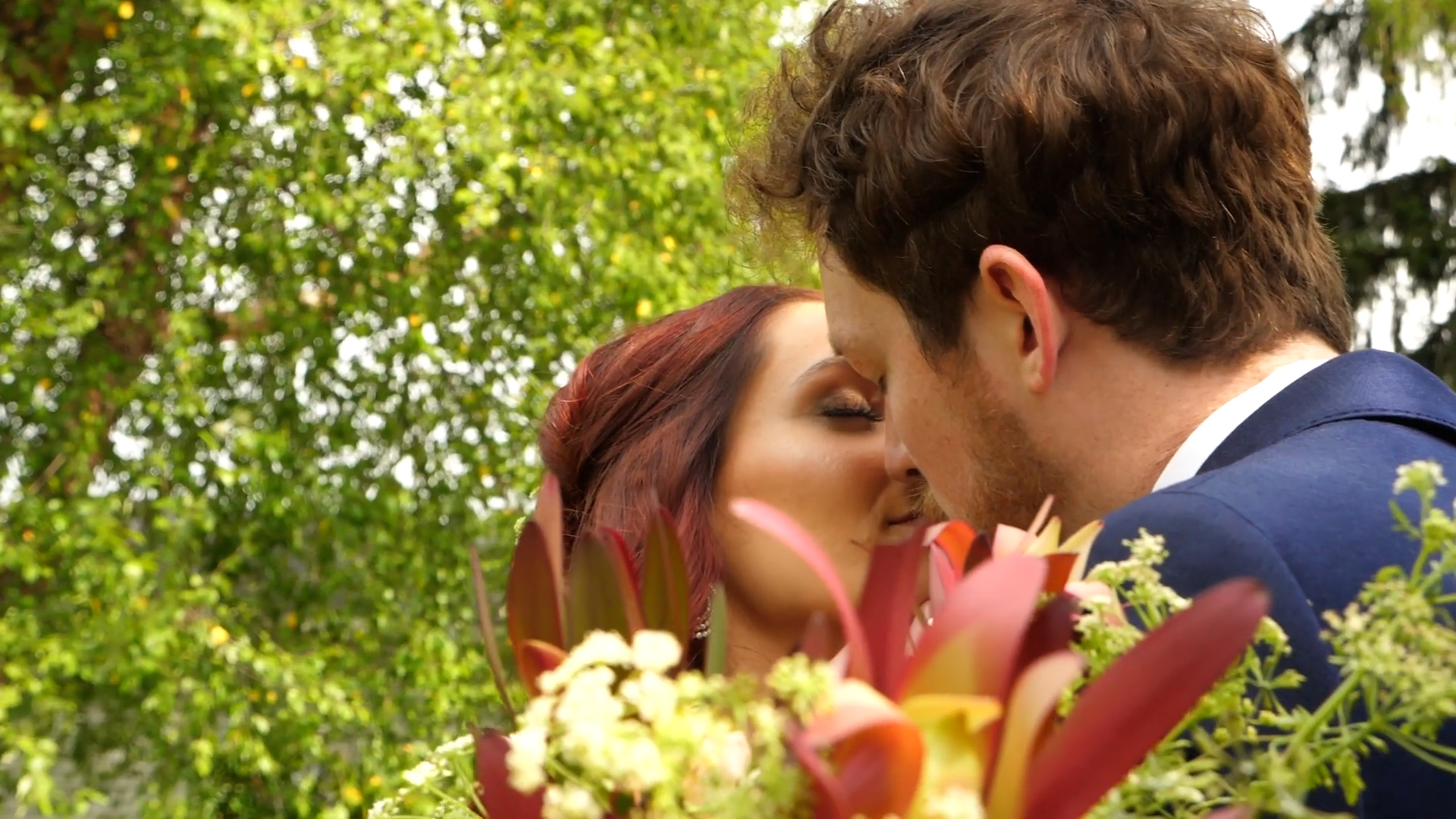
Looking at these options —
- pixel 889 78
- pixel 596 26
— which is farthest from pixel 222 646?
pixel 889 78

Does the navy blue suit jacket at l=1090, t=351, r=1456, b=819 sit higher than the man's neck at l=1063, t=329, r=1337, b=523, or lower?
higher

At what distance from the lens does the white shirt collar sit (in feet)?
5.85

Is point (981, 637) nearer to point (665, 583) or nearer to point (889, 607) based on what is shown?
point (889, 607)

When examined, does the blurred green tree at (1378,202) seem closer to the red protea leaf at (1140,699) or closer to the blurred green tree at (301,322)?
the blurred green tree at (301,322)

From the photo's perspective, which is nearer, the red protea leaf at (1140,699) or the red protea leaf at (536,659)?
the red protea leaf at (1140,699)

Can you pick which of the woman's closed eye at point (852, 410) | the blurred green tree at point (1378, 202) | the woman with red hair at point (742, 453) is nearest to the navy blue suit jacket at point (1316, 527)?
the woman with red hair at point (742, 453)

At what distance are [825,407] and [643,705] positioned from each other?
2366 millimetres

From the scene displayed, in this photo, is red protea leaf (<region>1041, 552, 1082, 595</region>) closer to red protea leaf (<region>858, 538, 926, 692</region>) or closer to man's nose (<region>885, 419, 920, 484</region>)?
red protea leaf (<region>858, 538, 926, 692</region>)

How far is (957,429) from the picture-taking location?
83.7 inches

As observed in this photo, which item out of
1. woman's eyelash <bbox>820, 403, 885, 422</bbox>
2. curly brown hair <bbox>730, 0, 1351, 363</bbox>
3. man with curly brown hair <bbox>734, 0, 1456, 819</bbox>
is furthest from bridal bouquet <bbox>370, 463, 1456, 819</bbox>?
woman's eyelash <bbox>820, 403, 885, 422</bbox>

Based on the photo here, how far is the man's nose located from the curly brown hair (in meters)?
0.51

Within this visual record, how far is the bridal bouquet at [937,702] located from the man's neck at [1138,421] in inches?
41.1

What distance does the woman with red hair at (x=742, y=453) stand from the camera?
118 inches

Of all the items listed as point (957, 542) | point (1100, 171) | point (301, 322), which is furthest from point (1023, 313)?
point (301, 322)
